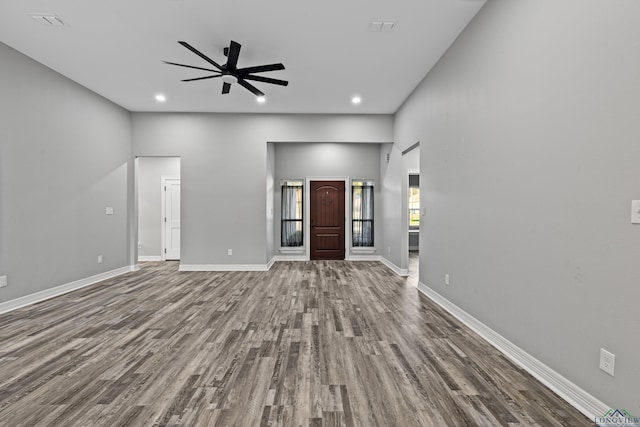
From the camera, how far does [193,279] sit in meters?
5.82

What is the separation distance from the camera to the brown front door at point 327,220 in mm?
8117

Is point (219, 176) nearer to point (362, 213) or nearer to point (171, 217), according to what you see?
point (171, 217)

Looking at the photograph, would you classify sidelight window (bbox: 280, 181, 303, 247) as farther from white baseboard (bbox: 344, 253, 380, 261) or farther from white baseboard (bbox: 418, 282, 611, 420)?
white baseboard (bbox: 418, 282, 611, 420)

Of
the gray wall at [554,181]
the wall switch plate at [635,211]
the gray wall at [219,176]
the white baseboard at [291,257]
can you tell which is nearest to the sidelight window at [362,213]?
the white baseboard at [291,257]

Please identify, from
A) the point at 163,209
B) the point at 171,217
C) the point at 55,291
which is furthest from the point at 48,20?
the point at 171,217

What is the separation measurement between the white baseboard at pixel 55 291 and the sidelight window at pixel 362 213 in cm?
517

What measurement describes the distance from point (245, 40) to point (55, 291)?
4.37 meters

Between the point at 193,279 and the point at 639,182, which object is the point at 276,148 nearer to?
the point at 193,279

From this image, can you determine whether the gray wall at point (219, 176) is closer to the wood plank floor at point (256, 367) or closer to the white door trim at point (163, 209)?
the white door trim at point (163, 209)

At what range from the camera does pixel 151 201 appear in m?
8.12

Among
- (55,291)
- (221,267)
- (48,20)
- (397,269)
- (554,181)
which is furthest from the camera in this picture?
(221,267)

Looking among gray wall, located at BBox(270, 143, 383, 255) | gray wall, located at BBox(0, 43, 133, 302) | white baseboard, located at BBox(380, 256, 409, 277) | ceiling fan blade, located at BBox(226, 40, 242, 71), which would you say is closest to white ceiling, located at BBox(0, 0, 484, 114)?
ceiling fan blade, located at BBox(226, 40, 242, 71)

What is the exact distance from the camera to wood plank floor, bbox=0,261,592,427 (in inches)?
75.4

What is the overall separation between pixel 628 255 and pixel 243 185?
19.5 feet
